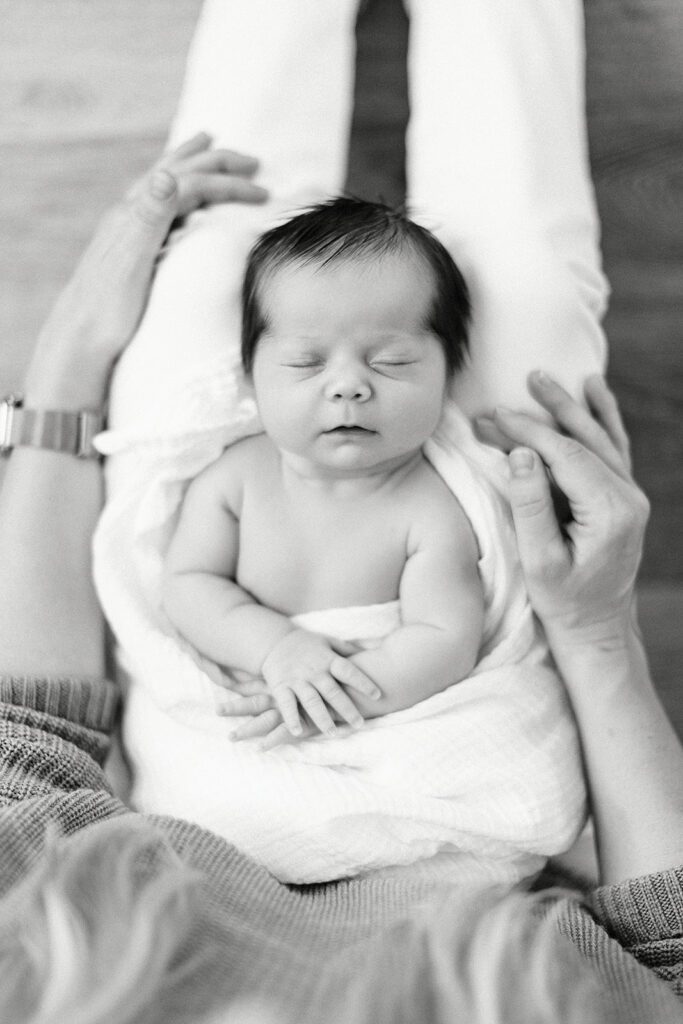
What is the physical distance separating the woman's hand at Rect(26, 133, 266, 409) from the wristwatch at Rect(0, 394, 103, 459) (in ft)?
0.05

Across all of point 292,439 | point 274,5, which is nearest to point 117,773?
point 292,439

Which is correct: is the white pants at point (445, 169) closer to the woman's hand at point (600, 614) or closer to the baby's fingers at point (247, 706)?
the woman's hand at point (600, 614)

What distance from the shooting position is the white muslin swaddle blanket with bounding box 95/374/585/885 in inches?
32.8

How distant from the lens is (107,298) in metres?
1.00

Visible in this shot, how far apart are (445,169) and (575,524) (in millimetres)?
433

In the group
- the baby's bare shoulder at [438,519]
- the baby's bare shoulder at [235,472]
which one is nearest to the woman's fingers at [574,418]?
the baby's bare shoulder at [438,519]

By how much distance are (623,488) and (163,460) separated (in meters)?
0.43

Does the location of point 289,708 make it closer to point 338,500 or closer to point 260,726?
point 260,726

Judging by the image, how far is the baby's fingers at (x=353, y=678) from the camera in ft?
2.80

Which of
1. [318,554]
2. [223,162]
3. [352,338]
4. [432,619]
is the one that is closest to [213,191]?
[223,162]

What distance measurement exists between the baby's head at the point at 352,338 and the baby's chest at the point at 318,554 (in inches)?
2.5

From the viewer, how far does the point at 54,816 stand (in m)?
0.69

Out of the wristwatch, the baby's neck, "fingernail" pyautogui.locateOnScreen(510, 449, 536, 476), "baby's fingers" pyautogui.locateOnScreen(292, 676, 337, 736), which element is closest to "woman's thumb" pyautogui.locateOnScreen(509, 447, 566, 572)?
"fingernail" pyautogui.locateOnScreen(510, 449, 536, 476)

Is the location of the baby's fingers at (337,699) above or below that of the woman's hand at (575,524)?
below
